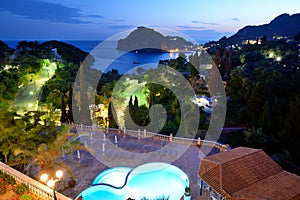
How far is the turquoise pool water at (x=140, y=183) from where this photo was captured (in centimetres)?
970

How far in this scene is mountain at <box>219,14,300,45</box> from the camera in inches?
4491

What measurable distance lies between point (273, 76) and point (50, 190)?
21.0 m

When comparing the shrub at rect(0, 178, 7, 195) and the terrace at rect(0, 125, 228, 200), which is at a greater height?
the shrub at rect(0, 178, 7, 195)

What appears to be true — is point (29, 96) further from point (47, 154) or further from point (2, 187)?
point (2, 187)

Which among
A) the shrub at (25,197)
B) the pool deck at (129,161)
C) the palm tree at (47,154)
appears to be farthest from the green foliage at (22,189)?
the pool deck at (129,161)

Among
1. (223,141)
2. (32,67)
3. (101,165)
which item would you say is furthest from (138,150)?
(32,67)

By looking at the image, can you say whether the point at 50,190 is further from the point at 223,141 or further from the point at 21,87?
the point at 21,87

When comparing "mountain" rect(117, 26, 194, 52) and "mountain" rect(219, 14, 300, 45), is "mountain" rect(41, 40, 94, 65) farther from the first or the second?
"mountain" rect(219, 14, 300, 45)

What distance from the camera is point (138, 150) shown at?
13141mm

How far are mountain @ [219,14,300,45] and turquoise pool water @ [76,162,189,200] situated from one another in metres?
109

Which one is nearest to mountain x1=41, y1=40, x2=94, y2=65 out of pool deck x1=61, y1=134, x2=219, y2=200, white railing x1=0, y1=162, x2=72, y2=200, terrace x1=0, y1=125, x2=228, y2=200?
terrace x1=0, y1=125, x2=228, y2=200

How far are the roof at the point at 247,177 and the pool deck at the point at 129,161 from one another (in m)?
1.37

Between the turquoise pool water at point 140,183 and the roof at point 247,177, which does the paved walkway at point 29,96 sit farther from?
the roof at point 247,177

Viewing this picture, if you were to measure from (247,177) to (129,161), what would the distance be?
19.0 ft
